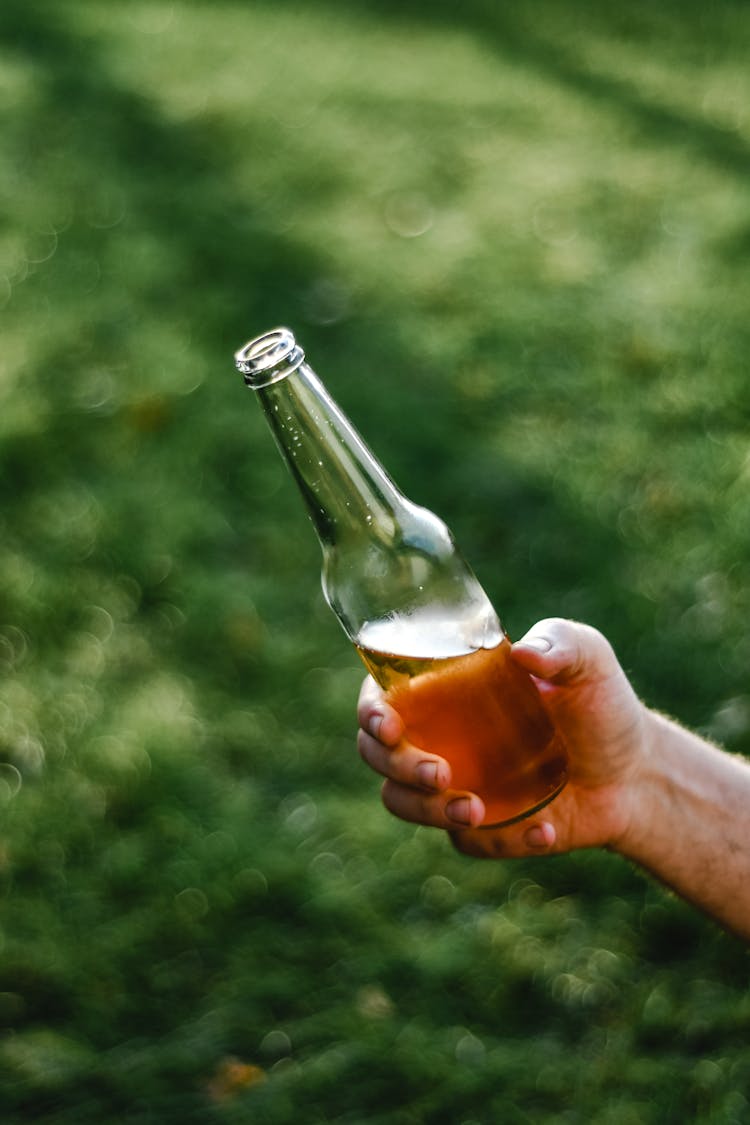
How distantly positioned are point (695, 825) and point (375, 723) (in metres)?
0.64

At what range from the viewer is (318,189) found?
6387 mm

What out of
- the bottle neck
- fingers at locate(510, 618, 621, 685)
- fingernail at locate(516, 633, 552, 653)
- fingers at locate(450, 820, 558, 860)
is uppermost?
the bottle neck

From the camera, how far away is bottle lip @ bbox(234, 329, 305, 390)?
5.72 feet

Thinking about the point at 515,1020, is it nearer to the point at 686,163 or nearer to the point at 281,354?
the point at 281,354

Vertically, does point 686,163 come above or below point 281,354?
below

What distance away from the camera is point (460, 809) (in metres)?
1.88

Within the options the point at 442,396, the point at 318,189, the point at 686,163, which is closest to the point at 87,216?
the point at 318,189

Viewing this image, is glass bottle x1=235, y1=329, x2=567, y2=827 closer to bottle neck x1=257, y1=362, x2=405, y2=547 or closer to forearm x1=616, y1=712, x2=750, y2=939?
bottle neck x1=257, y1=362, x2=405, y2=547

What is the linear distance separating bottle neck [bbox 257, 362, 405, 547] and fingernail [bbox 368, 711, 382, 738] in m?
0.27

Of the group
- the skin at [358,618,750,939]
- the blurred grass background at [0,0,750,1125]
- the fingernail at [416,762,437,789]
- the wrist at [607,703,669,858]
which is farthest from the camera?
the blurred grass background at [0,0,750,1125]

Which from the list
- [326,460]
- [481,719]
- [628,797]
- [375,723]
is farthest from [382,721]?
[628,797]

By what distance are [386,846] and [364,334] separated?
8.64ft

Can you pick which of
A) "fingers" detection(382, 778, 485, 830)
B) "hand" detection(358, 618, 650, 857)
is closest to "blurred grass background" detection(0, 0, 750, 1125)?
"hand" detection(358, 618, 650, 857)

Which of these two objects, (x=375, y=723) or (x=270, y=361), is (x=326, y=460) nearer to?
(x=270, y=361)
